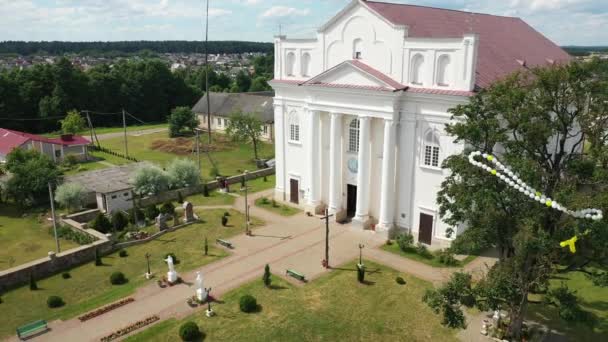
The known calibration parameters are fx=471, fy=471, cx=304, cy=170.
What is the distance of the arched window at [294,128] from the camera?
39250 mm

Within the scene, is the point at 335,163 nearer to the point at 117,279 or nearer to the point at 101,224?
the point at 117,279

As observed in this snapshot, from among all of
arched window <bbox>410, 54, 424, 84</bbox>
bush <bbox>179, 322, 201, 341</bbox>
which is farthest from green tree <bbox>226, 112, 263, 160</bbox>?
bush <bbox>179, 322, 201, 341</bbox>

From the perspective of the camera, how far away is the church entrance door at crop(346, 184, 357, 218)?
123 ft

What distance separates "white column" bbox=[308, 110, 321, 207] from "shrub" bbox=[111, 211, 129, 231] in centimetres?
1467

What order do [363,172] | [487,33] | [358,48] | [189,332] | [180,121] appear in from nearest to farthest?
[189,332]
[358,48]
[363,172]
[487,33]
[180,121]

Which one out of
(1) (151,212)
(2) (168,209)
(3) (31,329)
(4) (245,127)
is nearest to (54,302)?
(3) (31,329)

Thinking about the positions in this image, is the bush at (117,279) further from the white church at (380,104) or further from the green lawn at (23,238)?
the white church at (380,104)

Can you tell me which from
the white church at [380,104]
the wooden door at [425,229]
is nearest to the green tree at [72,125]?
the white church at [380,104]

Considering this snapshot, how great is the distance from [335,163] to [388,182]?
5003 millimetres

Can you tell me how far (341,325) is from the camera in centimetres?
2366

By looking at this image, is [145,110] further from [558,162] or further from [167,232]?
[558,162]

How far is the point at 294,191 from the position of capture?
41.3 m

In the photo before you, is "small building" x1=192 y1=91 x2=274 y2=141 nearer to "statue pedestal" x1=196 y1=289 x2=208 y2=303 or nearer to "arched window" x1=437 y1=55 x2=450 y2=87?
"arched window" x1=437 y1=55 x2=450 y2=87

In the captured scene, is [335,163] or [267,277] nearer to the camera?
[267,277]
